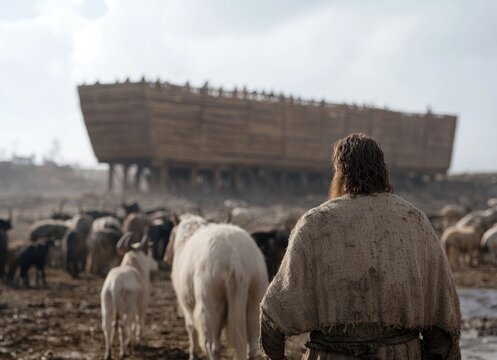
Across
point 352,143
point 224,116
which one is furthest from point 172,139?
point 352,143

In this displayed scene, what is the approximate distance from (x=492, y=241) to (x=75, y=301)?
1205 cm

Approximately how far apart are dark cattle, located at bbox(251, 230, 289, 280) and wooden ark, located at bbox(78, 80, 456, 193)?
20418 millimetres

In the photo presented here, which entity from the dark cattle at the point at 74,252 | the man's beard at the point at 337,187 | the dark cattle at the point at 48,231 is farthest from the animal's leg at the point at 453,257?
the man's beard at the point at 337,187

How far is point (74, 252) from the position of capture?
15570mm

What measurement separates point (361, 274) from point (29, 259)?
40.6 ft

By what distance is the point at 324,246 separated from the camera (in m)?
2.77

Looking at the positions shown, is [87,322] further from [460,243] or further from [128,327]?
[460,243]

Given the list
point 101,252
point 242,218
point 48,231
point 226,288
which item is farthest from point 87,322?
point 242,218

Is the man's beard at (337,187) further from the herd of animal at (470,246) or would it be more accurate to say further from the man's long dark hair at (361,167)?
the herd of animal at (470,246)

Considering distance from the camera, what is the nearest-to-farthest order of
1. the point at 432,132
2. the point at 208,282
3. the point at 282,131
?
the point at 208,282, the point at 282,131, the point at 432,132

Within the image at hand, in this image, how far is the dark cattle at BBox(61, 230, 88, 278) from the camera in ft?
50.2

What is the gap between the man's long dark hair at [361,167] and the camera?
112 inches

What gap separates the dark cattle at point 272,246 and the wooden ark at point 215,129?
67.0 feet

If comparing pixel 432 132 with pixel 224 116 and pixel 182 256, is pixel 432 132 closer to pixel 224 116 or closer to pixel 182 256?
pixel 224 116
